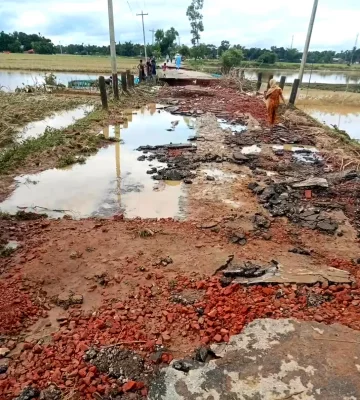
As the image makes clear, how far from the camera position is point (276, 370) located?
3010 mm

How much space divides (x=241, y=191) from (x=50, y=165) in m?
5.20

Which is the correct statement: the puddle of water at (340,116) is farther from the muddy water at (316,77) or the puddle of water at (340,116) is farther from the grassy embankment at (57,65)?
the grassy embankment at (57,65)

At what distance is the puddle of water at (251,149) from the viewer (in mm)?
10391

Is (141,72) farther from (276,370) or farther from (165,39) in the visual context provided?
(165,39)

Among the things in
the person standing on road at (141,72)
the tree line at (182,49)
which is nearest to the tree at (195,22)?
the tree line at (182,49)

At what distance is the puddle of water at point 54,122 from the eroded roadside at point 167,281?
317 inches

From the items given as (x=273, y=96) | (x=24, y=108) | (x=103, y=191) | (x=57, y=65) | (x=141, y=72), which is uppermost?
(x=273, y=96)

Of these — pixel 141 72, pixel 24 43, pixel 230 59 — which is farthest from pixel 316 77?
pixel 24 43

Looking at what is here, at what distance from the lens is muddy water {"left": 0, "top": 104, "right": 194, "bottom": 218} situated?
260 inches

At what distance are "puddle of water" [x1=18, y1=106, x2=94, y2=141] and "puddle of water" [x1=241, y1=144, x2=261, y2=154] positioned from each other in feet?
25.2

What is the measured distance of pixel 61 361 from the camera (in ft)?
10.4

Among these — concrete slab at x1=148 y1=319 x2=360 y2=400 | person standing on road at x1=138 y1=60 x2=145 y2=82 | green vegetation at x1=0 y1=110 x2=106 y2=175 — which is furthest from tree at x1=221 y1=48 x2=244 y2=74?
concrete slab at x1=148 y1=319 x2=360 y2=400

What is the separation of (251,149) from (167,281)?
7.41 meters

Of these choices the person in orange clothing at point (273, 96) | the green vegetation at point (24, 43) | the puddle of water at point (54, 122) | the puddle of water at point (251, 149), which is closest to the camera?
the puddle of water at point (251, 149)
